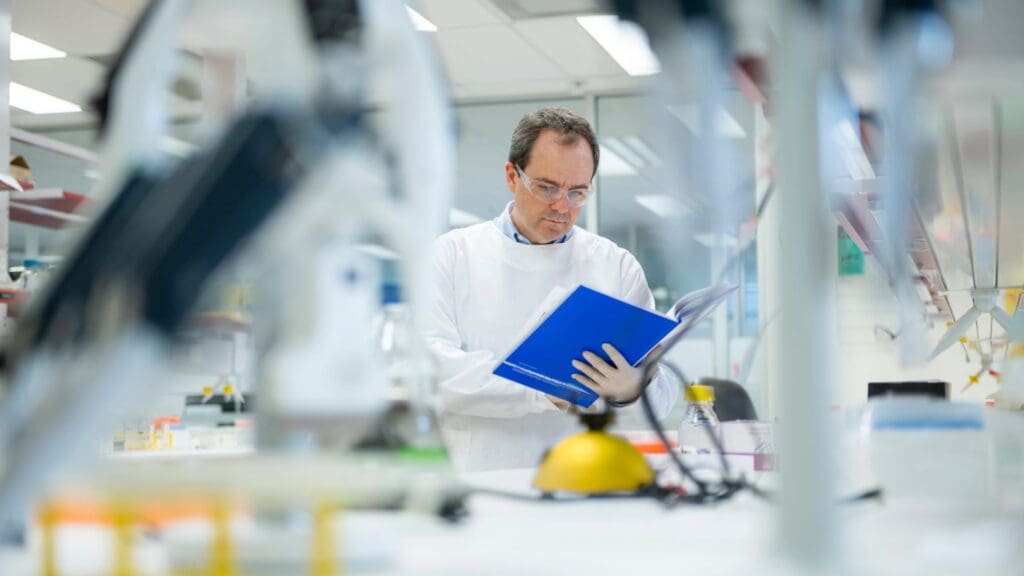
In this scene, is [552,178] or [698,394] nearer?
[698,394]

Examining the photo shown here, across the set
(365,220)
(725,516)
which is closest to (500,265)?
(725,516)

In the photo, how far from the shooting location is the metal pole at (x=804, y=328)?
0.56 m

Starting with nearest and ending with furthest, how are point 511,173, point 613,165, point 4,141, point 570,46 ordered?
point 511,173
point 4,141
point 570,46
point 613,165

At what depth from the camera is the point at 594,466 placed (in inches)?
40.9

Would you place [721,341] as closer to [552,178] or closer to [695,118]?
[552,178]

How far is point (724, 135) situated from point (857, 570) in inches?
10.6

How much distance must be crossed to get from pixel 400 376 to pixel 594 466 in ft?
1.39

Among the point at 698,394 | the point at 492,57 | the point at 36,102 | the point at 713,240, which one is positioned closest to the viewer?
the point at 713,240

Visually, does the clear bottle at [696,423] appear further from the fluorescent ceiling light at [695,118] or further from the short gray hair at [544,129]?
the fluorescent ceiling light at [695,118]

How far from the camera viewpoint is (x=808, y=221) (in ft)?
1.85

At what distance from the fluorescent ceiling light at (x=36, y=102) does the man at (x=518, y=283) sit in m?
3.99

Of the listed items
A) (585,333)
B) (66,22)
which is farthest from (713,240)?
(66,22)

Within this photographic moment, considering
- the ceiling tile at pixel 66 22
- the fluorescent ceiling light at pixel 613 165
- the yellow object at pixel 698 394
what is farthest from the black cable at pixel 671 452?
the fluorescent ceiling light at pixel 613 165

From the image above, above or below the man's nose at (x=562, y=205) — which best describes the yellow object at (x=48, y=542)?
below
